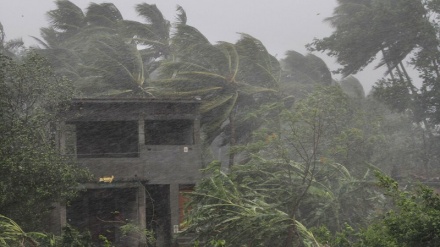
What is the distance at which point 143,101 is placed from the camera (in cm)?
1736

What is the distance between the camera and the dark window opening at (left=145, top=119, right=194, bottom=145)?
66.3 feet

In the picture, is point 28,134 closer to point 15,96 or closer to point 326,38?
point 15,96

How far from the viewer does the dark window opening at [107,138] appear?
64.6 feet

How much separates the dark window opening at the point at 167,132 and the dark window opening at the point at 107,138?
626mm

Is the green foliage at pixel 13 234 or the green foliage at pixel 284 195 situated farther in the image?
the green foliage at pixel 284 195

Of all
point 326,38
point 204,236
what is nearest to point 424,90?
point 326,38

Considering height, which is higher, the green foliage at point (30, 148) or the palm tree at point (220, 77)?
the palm tree at point (220, 77)

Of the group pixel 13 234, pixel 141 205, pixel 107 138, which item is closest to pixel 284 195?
pixel 141 205

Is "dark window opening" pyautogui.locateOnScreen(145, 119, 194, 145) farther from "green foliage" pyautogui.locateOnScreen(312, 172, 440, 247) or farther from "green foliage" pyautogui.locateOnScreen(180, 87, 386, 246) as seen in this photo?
"green foliage" pyautogui.locateOnScreen(312, 172, 440, 247)

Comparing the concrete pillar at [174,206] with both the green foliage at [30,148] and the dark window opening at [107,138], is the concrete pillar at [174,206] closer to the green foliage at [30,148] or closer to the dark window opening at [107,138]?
the dark window opening at [107,138]

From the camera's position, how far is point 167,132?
67.9 feet

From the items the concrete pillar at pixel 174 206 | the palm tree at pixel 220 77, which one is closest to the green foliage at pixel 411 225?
the concrete pillar at pixel 174 206

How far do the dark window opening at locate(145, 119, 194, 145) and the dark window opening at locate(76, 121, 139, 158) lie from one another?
626 mm

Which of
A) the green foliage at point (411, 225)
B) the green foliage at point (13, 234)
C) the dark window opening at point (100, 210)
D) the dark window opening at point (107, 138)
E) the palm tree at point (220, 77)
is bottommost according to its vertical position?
the dark window opening at point (100, 210)
